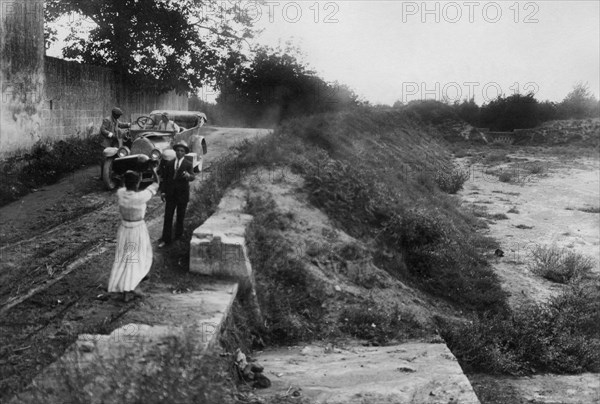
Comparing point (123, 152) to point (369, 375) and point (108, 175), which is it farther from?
point (369, 375)

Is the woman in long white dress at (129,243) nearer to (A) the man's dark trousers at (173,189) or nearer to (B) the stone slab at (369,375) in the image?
(A) the man's dark trousers at (173,189)

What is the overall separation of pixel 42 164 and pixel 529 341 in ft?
37.1

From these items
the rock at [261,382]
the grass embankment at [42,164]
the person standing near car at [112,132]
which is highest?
the person standing near car at [112,132]

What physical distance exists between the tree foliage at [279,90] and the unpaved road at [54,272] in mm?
16299

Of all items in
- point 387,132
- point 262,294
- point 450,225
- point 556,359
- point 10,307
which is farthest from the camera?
point 387,132

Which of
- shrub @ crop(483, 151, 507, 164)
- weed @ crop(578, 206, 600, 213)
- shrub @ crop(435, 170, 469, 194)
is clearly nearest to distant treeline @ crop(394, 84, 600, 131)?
shrub @ crop(483, 151, 507, 164)

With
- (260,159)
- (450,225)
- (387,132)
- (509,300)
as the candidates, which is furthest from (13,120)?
(387,132)

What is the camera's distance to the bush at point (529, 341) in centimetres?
809

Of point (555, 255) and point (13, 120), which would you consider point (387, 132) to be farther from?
point (13, 120)

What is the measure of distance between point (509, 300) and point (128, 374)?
26.5 ft

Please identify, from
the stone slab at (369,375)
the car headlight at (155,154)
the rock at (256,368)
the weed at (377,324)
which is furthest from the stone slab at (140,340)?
the car headlight at (155,154)

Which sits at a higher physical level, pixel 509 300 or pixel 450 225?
pixel 450 225

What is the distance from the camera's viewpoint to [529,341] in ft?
28.3

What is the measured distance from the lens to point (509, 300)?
34.1 ft
